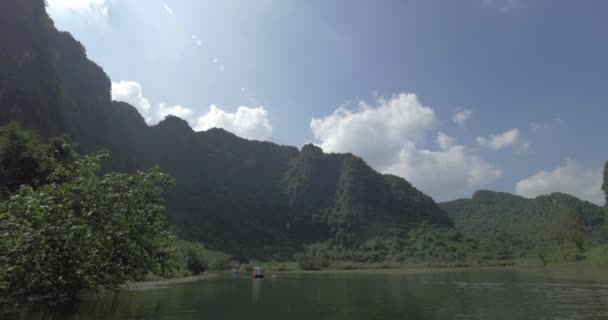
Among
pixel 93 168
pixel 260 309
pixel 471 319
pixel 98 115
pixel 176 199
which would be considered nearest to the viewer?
pixel 93 168

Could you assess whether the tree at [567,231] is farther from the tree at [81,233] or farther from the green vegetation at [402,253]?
the tree at [81,233]

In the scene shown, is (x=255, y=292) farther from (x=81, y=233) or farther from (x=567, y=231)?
(x=567, y=231)

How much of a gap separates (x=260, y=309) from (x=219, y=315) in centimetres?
430

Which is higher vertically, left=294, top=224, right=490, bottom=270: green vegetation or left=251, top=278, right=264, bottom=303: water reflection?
left=294, top=224, right=490, bottom=270: green vegetation

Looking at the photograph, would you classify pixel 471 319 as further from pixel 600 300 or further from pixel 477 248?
pixel 477 248

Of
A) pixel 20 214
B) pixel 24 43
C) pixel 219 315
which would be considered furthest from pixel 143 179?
pixel 24 43

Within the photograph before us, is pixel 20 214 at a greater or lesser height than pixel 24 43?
lesser

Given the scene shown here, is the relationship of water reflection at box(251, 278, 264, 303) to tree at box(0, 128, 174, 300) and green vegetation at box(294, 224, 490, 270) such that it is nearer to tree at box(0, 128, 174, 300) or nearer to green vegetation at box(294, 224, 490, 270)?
tree at box(0, 128, 174, 300)

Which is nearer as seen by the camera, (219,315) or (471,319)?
(471,319)

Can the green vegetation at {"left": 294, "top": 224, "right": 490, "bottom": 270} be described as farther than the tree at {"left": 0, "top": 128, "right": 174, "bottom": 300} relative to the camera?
Yes

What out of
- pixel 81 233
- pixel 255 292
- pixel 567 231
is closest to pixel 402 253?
pixel 567 231

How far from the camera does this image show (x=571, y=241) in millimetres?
113812

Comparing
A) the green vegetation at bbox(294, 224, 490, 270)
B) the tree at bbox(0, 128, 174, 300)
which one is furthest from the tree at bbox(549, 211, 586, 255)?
the tree at bbox(0, 128, 174, 300)

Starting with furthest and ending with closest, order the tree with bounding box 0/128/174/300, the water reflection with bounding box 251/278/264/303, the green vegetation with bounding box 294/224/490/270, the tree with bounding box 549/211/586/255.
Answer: the green vegetation with bounding box 294/224/490/270, the tree with bounding box 549/211/586/255, the water reflection with bounding box 251/278/264/303, the tree with bounding box 0/128/174/300
